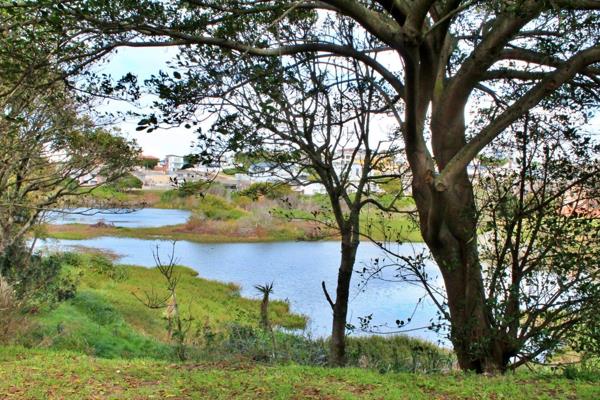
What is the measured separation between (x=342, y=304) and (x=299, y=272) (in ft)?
26.3

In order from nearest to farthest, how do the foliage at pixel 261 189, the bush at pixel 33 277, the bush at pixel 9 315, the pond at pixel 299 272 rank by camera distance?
1. the bush at pixel 9 315
2. the foliage at pixel 261 189
3. the bush at pixel 33 277
4. the pond at pixel 299 272

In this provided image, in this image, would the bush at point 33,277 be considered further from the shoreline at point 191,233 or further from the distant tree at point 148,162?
the shoreline at point 191,233

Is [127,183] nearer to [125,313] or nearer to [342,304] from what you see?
[125,313]

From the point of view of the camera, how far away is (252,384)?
3004 millimetres

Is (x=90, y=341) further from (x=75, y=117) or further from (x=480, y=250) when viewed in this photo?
(x=480, y=250)

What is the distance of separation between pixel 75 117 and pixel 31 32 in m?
4.00

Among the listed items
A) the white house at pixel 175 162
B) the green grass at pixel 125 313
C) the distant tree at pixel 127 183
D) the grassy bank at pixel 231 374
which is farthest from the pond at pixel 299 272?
the white house at pixel 175 162

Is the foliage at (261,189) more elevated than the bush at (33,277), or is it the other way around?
the foliage at (261,189)

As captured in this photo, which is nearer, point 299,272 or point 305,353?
point 305,353

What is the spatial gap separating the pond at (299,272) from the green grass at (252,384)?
1.71 metres

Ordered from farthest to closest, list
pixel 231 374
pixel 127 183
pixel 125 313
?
pixel 125 313 → pixel 127 183 → pixel 231 374

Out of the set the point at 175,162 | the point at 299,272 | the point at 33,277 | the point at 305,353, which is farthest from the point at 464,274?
the point at 299,272

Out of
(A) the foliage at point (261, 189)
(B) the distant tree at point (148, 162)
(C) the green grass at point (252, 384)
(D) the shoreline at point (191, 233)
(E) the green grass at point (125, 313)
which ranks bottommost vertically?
(E) the green grass at point (125, 313)

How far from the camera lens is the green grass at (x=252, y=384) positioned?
9.13ft
